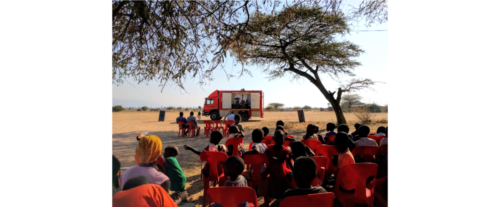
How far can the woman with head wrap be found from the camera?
2059mm

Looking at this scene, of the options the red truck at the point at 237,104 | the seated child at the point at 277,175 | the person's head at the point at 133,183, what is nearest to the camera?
the person's head at the point at 133,183

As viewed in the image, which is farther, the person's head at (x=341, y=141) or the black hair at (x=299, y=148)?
the black hair at (x=299, y=148)

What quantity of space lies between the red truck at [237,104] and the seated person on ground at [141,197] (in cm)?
1834

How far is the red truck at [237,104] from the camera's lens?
19875mm

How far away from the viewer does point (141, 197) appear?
1.25 meters

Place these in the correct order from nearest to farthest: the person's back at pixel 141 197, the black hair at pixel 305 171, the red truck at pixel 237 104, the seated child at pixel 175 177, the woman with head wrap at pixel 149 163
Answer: the person's back at pixel 141 197 → the black hair at pixel 305 171 → the woman with head wrap at pixel 149 163 → the seated child at pixel 175 177 → the red truck at pixel 237 104

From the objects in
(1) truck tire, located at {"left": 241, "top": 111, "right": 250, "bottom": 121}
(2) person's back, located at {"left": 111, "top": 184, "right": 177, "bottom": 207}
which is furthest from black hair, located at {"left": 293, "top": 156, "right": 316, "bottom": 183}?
(1) truck tire, located at {"left": 241, "top": 111, "right": 250, "bottom": 121}

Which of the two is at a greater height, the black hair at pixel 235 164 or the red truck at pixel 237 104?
the red truck at pixel 237 104

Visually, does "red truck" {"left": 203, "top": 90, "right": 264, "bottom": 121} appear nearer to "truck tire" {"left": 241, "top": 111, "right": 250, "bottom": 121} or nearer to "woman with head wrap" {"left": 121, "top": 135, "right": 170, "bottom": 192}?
"truck tire" {"left": 241, "top": 111, "right": 250, "bottom": 121}

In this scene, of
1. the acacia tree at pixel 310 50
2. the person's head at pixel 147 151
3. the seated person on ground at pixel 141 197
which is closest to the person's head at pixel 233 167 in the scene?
the person's head at pixel 147 151

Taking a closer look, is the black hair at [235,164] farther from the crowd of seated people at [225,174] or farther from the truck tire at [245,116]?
the truck tire at [245,116]

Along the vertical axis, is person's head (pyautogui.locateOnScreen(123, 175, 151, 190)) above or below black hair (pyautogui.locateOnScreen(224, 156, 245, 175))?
above
